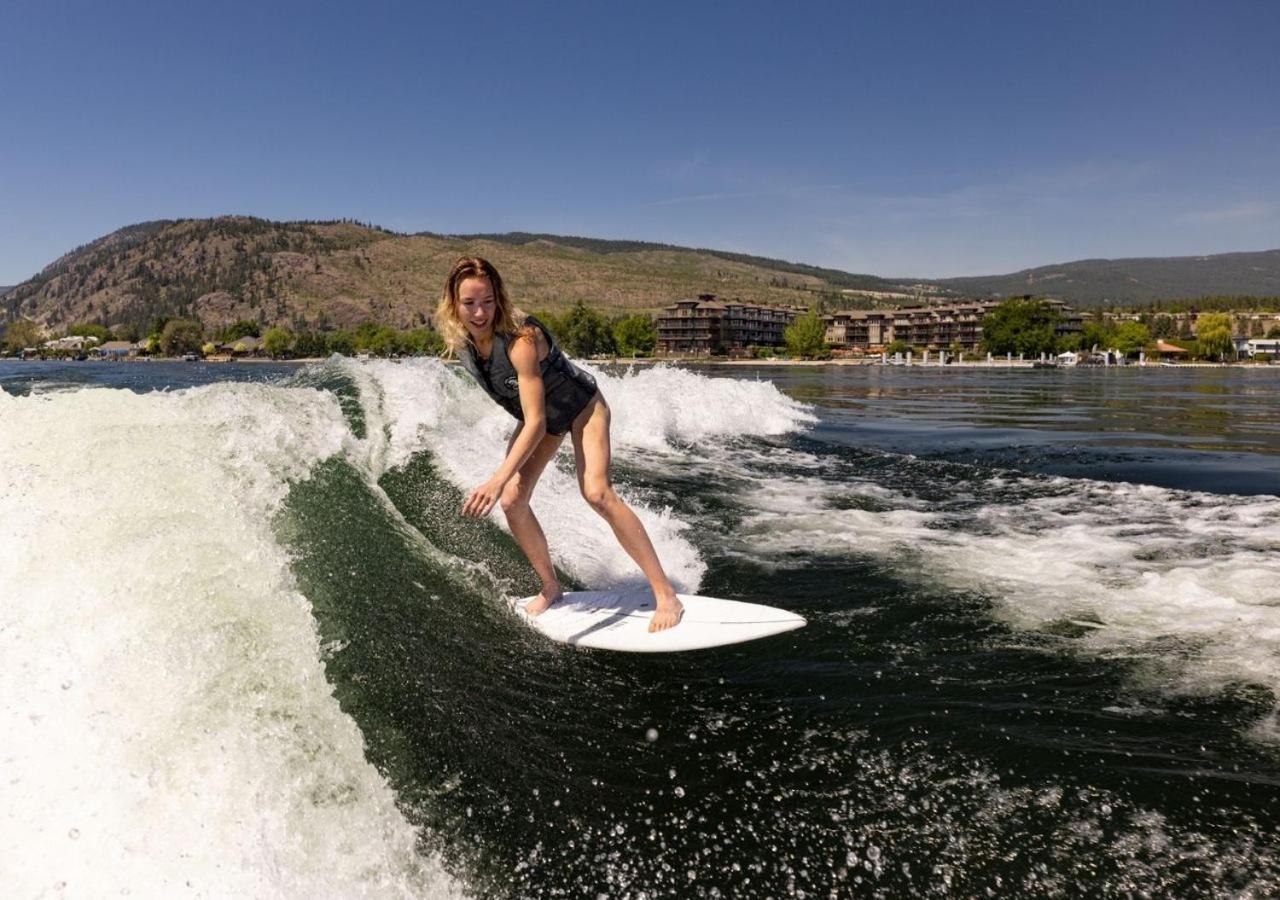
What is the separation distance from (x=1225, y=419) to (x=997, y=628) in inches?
865

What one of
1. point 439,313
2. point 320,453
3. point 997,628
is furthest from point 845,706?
point 320,453

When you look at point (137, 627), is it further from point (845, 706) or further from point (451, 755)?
point (845, 706)

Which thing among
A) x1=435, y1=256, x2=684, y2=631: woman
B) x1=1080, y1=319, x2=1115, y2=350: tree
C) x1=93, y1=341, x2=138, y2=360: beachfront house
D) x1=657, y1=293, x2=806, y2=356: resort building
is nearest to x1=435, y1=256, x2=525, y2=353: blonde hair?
x1=435, y1=256, x2=684, y2=631: woman

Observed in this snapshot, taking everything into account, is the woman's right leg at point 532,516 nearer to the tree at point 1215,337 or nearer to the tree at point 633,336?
the tree at point 633,336

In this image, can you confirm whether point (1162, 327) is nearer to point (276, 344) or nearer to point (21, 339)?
point (276, 344)

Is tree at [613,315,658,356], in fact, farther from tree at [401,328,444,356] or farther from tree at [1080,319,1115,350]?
tree at [1080,319,1115,350]

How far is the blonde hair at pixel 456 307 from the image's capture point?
4.29 metres

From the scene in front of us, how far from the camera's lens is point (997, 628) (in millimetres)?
4832

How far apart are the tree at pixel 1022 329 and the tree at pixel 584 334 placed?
6878 centimetres

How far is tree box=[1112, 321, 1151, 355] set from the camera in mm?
124938

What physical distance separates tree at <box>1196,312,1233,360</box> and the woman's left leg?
486 feet

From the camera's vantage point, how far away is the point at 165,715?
8.55 feet

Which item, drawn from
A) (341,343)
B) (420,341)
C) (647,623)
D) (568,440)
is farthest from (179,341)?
(647,623)

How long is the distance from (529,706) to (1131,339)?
149 m
